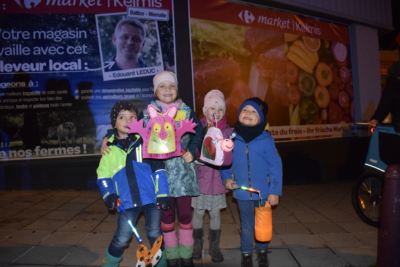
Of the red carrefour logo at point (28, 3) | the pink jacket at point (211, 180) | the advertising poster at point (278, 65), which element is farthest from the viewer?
the advertising poster at point (278, 65)

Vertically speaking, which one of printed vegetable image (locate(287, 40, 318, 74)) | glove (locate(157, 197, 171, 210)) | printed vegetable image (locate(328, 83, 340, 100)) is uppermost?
printed vegetable image (locate(287, 40, 318, 74))

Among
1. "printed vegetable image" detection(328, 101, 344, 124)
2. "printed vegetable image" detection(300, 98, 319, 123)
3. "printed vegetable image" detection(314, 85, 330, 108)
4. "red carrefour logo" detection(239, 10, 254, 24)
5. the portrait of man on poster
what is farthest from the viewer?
"printed vegetable image" detection(328, 101, 344, 124)

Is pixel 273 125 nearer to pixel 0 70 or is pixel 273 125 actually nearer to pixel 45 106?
pixel 45 106

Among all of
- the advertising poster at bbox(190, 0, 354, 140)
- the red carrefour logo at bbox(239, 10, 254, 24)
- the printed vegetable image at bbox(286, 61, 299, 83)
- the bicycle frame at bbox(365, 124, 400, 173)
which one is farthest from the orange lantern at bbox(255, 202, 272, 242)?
the printed vegetable image at bbox(286, 61, 299, 83)

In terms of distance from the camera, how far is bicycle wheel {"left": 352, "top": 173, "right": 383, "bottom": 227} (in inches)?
182

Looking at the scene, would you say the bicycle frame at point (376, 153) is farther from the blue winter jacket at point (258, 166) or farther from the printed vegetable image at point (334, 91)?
the printed vegetable image at point (334, 91)

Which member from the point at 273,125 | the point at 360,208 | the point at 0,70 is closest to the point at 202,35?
the point at 273,125

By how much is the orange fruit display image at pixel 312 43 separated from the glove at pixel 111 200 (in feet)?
23.8

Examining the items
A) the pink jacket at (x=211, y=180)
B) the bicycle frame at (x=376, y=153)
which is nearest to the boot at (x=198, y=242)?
the pink jacket at (x=211, y=180)

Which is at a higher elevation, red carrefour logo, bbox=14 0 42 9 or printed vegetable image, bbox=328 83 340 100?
red carrefour logo, bbox=14 0 42 9

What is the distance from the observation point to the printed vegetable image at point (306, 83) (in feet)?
28.0

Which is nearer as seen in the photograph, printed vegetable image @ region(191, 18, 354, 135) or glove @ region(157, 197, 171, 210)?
glove @ region(157, 197, 171, 210)

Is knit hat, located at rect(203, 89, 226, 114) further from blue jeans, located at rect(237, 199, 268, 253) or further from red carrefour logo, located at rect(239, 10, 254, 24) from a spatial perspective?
red carrefour logo, located at rect(239, 10, 254, 24)

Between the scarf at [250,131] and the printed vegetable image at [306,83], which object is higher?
the printed vegetable image at [306,83]
